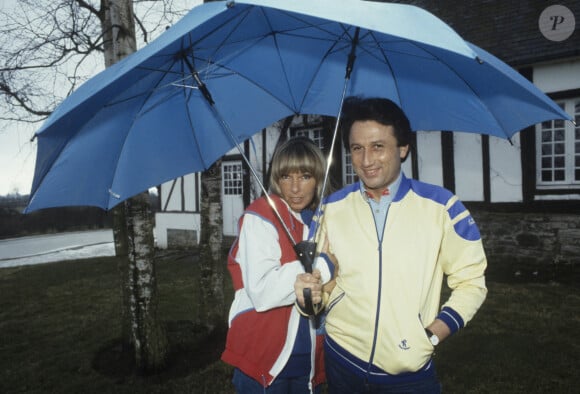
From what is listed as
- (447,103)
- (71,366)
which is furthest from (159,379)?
(447,103)

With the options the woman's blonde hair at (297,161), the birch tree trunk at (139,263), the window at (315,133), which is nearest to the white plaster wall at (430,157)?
the window at (315,133)

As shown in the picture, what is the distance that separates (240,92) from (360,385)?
72.9 inches

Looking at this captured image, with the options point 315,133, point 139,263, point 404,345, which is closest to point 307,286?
point 404,345

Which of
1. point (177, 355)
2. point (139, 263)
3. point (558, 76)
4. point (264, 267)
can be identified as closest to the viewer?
point (264, 267)

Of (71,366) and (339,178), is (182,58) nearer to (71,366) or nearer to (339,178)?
(71,366)

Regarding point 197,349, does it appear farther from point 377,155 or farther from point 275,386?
point 377,155

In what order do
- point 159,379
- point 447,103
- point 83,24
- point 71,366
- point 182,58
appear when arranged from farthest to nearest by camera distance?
point 83,24 → point 71,366 → point 159,379 → point 447,103 → point 182,58

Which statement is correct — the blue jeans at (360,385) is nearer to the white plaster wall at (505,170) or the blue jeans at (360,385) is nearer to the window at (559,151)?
the white plaster wall at (505,170)

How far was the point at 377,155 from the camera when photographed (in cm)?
180

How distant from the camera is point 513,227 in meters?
8.85

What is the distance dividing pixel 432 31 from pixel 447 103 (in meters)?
1.07

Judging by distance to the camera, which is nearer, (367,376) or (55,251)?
(367,376)

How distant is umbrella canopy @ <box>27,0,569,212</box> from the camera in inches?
64.5

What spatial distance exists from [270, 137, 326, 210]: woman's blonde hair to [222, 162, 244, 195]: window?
38.8 feet
